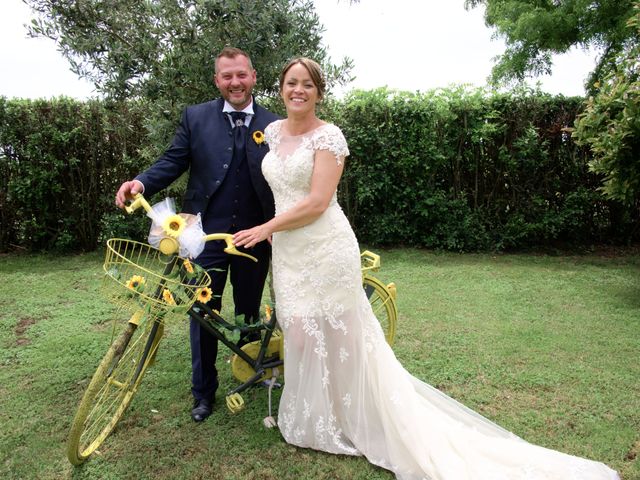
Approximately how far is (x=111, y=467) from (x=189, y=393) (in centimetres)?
85

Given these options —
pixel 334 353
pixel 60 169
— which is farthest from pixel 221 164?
pixel 60 169

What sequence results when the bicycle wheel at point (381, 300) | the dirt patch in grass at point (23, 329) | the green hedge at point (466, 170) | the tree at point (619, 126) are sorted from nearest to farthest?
the bicycle wheel at point (381, 300) < the dirt patch in grass at point (23, 329) < the tree at point (619, 126) < the green hedge at point (466, 170)

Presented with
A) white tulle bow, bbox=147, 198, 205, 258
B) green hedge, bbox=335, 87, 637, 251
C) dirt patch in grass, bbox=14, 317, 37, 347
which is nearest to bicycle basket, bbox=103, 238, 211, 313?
white tulle bow, bbox=147, 198, 205, 258

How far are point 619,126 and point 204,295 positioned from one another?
4.47 metres

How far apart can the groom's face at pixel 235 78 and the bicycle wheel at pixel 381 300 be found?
4.56ft

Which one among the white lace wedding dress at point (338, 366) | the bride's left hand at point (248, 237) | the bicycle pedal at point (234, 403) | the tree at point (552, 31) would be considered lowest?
the bicycle pedal at point (234, 403)

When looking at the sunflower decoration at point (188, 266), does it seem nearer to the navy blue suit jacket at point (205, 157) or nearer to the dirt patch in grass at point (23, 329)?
the navy blue suit jacket at point (205, 157)

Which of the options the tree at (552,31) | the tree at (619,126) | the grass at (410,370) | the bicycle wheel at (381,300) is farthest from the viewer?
the tree at (552,31)

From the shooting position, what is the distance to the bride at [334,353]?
2727 millimetres

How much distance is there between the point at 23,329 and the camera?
15.7 feet

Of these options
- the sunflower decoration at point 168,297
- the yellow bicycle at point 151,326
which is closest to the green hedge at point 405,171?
the yellow bicycle at point 151,326

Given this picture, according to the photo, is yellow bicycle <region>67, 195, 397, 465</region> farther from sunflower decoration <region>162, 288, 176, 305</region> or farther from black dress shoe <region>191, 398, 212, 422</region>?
black dress shoe <region>191, 398, 212, 422</region>

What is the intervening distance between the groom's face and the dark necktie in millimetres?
66

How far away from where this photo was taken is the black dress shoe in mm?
3307
